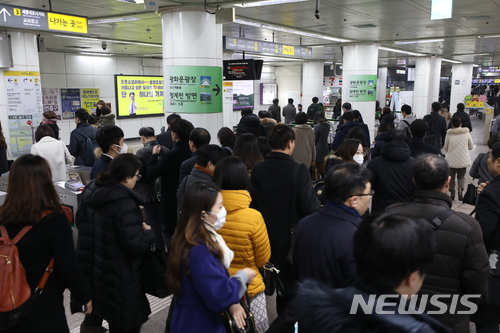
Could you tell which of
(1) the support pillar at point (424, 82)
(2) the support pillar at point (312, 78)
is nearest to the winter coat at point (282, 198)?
(1) the support pillar at point (424, 82)

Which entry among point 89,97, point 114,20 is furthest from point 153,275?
point 89,97

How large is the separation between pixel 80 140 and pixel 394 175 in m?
4.80

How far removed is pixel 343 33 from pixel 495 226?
9.02m

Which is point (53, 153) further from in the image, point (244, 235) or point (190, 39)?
point (244, 235)

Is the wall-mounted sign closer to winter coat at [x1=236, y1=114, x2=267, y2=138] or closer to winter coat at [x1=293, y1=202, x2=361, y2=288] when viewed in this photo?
winter coat at [x1=236, y1=114, x2=267, y2=138]

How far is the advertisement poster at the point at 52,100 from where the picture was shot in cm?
1448

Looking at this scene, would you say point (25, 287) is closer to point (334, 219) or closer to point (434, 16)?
point (334, 219)

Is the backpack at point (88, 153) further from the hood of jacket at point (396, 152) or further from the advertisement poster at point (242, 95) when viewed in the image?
the advertisement poster at point (242, 95)

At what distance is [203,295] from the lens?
6.28 feet

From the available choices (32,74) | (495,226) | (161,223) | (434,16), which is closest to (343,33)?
(434,16)

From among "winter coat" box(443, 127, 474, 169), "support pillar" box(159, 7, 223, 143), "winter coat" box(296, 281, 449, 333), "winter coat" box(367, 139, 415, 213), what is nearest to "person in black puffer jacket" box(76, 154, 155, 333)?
"winter coat" box(296, 281, 449, 333)

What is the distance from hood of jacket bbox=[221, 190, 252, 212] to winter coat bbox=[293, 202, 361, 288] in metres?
0.48

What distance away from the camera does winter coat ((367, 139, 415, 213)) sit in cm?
371

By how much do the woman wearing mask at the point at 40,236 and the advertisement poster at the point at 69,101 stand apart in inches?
556
